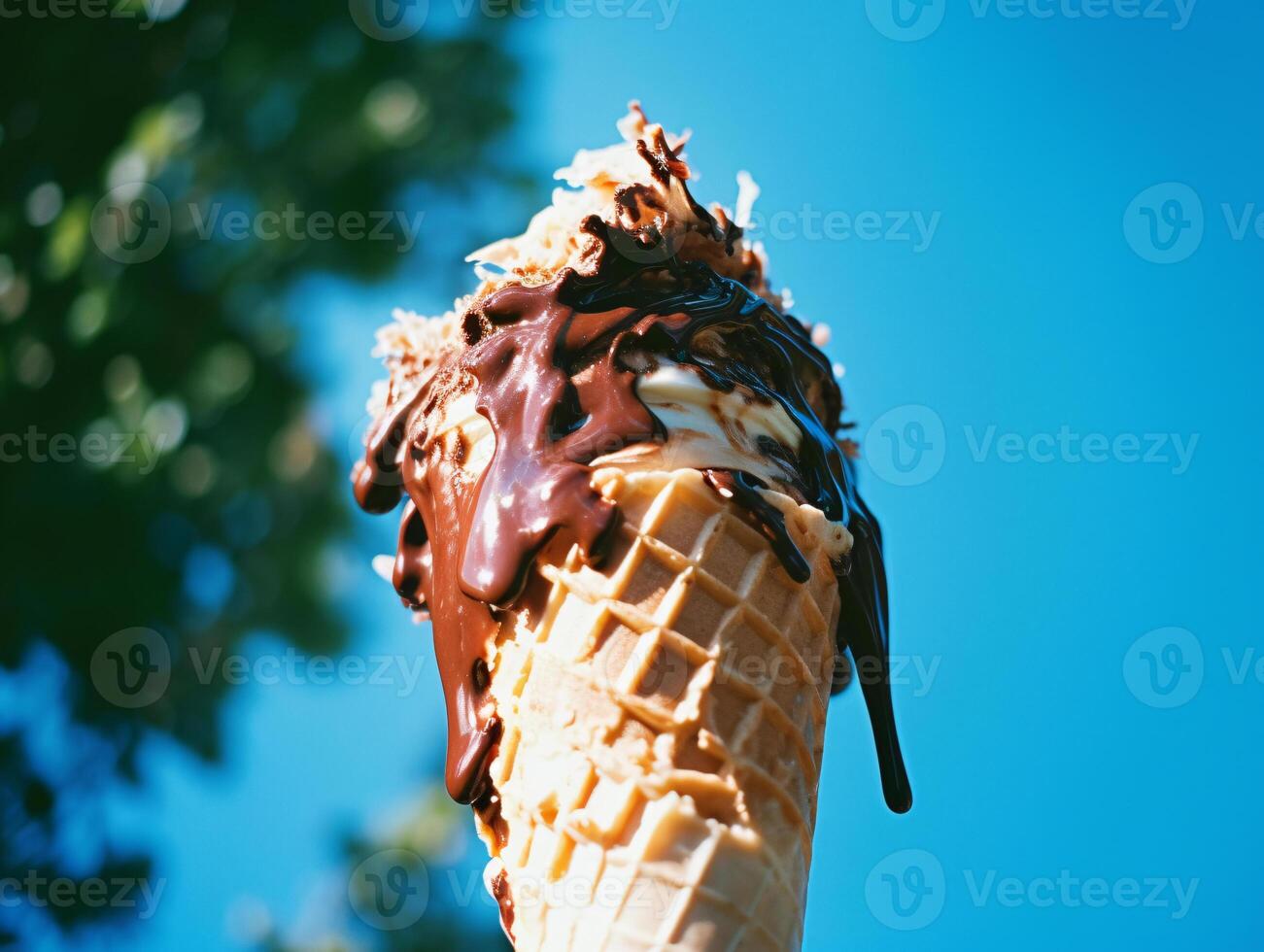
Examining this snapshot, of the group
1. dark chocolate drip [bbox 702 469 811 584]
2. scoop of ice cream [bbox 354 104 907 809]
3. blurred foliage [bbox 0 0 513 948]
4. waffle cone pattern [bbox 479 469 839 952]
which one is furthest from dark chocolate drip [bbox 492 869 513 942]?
blurred foliage [bbox 0 0 513 948]

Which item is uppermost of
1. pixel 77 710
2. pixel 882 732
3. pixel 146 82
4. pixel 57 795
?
pixel 146 82

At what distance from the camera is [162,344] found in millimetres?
4414

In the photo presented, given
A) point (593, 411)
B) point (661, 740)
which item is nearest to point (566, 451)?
point (593, 411)

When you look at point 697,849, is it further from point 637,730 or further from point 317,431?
point 317,431

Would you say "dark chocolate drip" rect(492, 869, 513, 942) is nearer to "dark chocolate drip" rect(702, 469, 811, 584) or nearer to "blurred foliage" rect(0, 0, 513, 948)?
"dark chocolate drip" rect(702, 469, 811, 584)

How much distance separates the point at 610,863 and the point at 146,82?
3925mm

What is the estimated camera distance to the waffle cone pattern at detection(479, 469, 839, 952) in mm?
1831

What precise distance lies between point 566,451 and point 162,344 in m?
2.91

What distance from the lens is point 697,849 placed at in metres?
1.84

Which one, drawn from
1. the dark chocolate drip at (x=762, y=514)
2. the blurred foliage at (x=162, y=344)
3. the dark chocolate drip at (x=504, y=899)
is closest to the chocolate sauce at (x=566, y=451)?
the dark chocolate drip at (x=762, y=514)

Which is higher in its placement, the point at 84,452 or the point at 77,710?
the point at 84,452

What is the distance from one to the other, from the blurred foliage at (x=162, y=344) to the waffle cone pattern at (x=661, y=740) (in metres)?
2.65

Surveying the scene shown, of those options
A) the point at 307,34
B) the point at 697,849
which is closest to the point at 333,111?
the point at 307,34

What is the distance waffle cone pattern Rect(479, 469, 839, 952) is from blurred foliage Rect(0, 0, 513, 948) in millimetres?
2652
